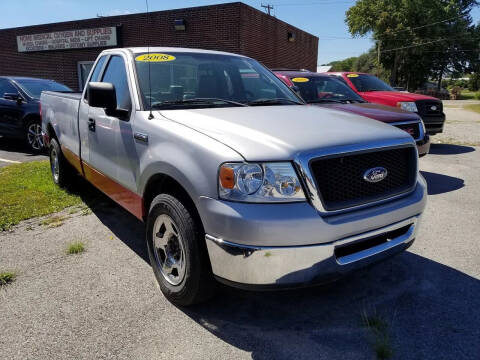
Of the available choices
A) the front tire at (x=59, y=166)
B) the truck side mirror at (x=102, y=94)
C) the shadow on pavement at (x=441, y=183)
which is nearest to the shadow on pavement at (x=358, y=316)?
the truck side mirror at (x=102, y=94)

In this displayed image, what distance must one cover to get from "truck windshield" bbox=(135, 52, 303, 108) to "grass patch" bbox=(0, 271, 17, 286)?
1819 millimetres

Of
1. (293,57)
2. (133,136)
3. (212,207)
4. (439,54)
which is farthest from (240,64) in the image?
(439,54)

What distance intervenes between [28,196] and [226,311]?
395cm

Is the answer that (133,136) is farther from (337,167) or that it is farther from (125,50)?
(337,167)

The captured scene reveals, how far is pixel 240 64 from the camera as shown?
4039mm

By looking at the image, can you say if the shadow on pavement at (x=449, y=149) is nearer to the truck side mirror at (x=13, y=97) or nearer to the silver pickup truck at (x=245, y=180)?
the silver pickup truck at (x=245, y=180)

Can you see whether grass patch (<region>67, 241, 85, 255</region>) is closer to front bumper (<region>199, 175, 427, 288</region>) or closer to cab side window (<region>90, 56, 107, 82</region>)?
cab side window (<region>90, 56, 107, 82</region>)

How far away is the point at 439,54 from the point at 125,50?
55.3 metres

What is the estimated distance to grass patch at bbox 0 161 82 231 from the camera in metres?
4.80

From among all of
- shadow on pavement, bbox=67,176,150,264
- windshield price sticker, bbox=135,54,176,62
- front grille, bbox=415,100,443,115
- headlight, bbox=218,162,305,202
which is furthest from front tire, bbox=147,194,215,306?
front grille, bbox=415,100,443,115

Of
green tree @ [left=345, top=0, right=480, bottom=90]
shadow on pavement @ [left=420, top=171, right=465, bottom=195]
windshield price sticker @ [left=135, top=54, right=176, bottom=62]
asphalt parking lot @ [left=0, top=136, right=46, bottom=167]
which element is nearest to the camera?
windshield price sticker @ [left=135, top=54, right=176, bottom=62]

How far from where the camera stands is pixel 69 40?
69.5 feet

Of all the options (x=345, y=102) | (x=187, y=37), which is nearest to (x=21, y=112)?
(x=345, y=102)

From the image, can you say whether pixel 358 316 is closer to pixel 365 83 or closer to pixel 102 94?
pixel 102 94
